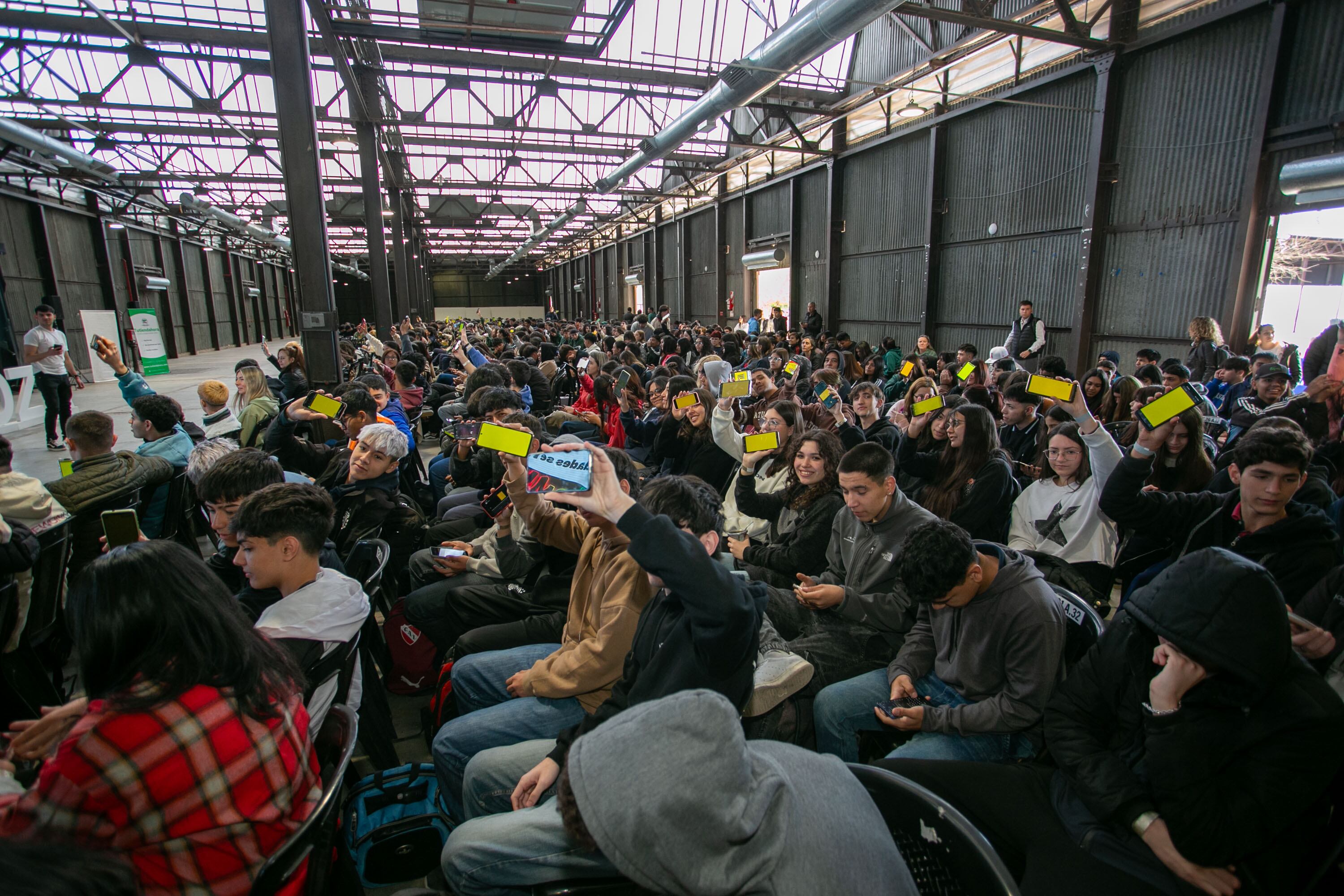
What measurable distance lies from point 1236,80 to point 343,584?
31.3 feet

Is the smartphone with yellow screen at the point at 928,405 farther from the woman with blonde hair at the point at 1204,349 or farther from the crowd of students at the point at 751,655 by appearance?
the woman with blonde hair at the point at 1204,349

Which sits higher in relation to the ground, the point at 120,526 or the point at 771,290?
the point at 771,290

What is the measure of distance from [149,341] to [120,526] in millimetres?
22551

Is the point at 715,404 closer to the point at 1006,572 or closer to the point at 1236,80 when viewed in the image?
the point at 1006,572

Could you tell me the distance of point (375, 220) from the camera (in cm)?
1262

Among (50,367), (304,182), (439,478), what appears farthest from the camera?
(50,367)

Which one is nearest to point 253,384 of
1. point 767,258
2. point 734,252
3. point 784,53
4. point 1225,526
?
point 784,53

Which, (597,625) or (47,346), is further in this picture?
(47,346)

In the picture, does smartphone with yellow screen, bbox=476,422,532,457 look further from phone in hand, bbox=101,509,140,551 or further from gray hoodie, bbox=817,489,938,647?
gray hoodie, bbox=817,489,938,647

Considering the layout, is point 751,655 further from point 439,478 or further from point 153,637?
point 439,478

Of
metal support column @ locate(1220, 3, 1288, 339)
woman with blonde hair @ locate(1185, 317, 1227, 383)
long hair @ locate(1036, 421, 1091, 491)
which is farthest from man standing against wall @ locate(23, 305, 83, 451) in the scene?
metal support column @ locate(1220, 3, 1288, 339)

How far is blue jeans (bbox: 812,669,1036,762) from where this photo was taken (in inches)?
82.0

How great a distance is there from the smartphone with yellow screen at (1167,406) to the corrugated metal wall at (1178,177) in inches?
243

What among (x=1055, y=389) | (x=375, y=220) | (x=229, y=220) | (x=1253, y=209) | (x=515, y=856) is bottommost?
(x=515, y=856)
